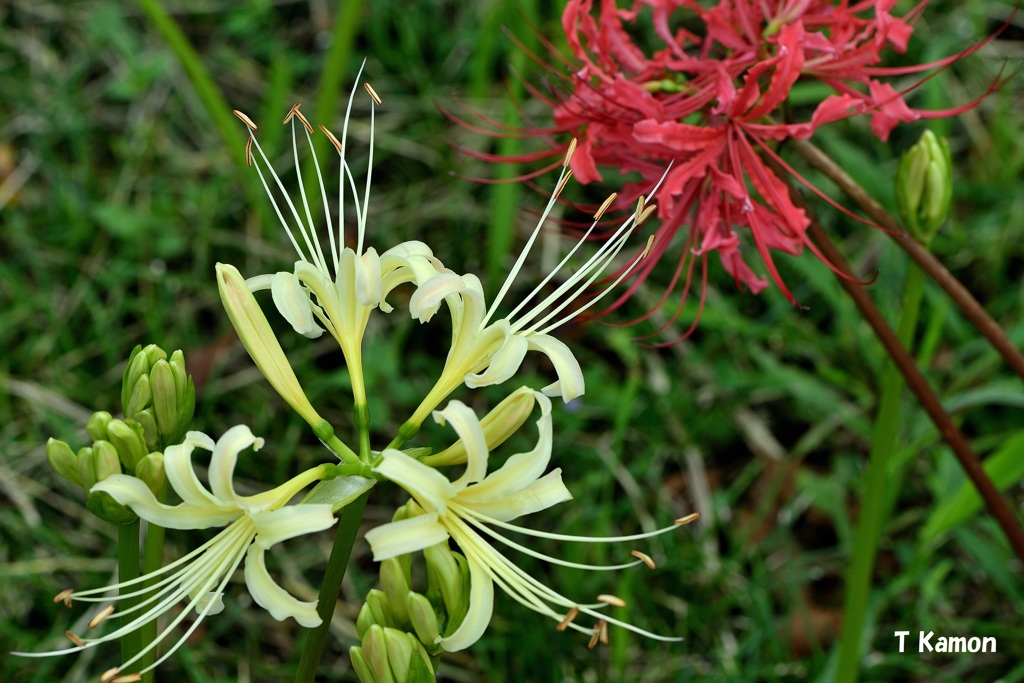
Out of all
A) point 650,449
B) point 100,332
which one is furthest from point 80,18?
point 650,449

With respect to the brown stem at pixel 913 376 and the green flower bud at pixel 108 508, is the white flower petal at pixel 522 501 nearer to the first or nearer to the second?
the green flower bud at pixel 108 508

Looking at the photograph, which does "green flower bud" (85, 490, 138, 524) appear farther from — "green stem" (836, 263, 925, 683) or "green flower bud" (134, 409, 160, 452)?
"green stem" (836, 263, 925, 683)

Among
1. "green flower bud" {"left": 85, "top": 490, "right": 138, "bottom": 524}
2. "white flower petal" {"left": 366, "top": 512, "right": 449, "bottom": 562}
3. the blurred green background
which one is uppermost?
"green flower bud" {"left": 85, "top": 490, "right": 138, "bottom": 524}

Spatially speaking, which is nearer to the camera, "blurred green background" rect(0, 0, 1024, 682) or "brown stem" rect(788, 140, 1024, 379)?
"brown stem" rect(788, 140, 1024, 379)

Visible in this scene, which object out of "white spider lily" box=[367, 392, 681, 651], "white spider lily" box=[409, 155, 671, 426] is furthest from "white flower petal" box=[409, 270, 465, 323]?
"white spider lily" box=[367, 392, 681, 651]

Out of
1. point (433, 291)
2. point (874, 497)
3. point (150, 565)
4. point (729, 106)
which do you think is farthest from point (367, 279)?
point (874, 497)

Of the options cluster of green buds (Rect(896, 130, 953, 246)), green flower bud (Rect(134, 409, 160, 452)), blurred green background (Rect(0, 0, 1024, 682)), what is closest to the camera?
green flower bud (Rect(134, 409, 160, 452))

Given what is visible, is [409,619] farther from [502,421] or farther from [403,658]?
[502,421]

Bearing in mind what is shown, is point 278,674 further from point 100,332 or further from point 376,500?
point 100,332
